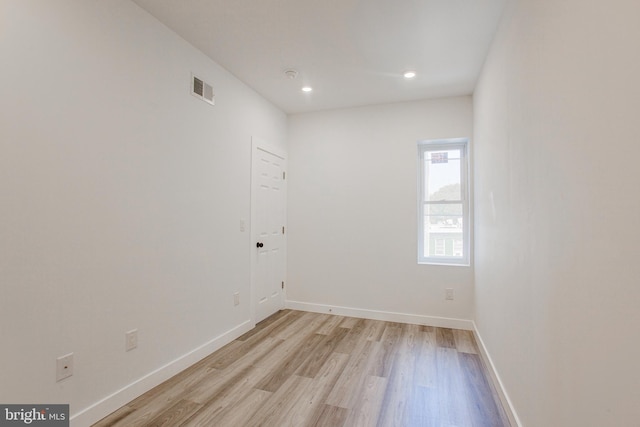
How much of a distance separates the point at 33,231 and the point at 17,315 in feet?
1.37

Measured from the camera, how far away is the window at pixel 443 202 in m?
3.83

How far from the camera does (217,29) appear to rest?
244cm

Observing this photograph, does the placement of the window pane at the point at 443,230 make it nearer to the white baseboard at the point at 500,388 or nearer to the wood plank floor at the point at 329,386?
the wood plank floor at the point at 329,386

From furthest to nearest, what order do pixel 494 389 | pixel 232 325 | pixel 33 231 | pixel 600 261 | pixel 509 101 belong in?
pixel 232 325, pixel 494 389, pixel 509 101, pixel 33 231, pixel 600 261

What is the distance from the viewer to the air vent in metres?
2.68

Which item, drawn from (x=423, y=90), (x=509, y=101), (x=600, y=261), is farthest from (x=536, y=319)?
(x=423, y=90)

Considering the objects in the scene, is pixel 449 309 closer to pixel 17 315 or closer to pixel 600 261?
pixel 600 261

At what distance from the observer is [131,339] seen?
2.14m

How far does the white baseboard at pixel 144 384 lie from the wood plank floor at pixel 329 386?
4 centimetres

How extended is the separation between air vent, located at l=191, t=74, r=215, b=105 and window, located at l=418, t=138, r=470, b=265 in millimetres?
2486

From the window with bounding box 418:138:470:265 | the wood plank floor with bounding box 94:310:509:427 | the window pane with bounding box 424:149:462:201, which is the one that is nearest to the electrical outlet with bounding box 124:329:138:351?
the wood plank floor with bounding box 94:310:509:427

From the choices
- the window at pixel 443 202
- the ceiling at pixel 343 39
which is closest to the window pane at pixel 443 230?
the window at pixel 443 202

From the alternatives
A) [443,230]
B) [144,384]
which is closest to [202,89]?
[144,384]

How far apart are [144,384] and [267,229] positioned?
2.03m
